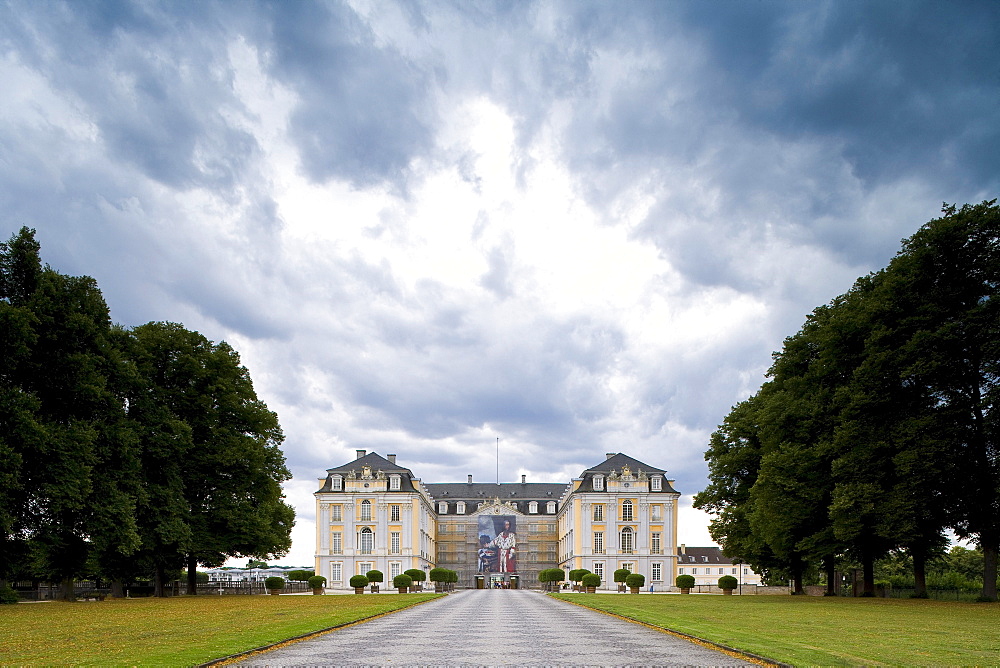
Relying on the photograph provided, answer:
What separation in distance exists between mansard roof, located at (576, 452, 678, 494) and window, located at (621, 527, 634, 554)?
529 centimetres

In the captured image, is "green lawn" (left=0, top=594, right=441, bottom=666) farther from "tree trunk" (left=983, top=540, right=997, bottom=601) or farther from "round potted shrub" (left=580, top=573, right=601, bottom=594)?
"round potted shrub" (left=580, top=573, right=601, bottom=594)

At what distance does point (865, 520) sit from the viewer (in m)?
37.8

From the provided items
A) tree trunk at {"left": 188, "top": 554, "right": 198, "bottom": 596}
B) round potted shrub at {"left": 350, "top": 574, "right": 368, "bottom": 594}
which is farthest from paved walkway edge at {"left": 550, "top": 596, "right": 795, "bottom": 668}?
round potted shrub at {"left": 350, "top": 574, "right": 368, "bottom": 594}

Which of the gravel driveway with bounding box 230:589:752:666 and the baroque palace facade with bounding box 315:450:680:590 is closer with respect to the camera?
the gravel driveway with bounding box 230:589:752:666

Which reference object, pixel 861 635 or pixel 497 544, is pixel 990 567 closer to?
pixel 861 635

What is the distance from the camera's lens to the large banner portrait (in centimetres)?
10388

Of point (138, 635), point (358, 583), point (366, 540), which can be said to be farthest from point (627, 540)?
point (138, 635)

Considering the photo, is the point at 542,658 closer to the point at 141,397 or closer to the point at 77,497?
the point at 77,497

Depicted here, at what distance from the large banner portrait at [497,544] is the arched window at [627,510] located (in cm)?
1453

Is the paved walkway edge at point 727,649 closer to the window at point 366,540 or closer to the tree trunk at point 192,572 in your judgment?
the tree trunk at point 192,572

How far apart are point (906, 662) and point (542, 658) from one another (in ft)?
19.1

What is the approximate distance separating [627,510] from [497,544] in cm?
1714

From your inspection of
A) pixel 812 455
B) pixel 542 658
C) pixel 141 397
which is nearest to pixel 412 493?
pixel 141 397

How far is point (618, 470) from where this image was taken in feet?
333
